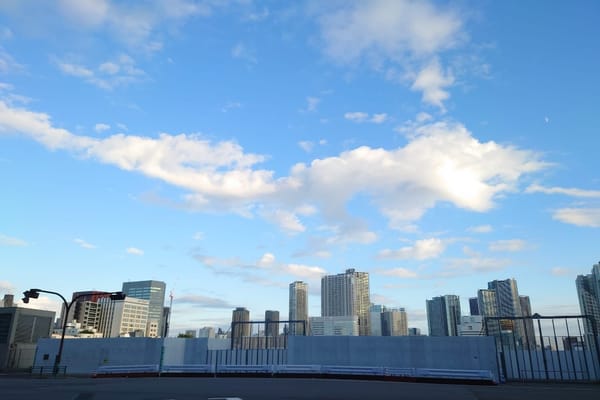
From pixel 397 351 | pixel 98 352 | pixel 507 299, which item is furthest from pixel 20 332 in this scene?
pixel 507 299

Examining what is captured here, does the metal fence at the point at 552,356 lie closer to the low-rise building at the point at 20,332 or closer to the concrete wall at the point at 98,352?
the concrete wall at the point at 98,352

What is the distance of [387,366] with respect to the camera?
Answer: 94.9 feet

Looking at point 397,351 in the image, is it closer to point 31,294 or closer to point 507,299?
point 31,294

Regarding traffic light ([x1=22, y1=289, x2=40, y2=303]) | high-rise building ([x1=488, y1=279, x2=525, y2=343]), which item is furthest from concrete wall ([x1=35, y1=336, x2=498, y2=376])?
high-rise building ([x1=488, y1=279, x2=525, y2=343])

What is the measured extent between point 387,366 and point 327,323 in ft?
568

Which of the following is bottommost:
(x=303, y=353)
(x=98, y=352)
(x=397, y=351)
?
(x=98, y=352)

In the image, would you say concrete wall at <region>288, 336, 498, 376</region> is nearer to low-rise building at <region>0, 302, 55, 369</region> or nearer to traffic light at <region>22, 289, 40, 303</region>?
traffic light at <region>22, 289, 40, 303</region>

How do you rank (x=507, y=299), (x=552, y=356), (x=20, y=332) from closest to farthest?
Result: (x=552, y=356)
(x=20, y=332)
(x=507, y=299)

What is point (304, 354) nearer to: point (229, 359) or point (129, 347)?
point (229, 359)

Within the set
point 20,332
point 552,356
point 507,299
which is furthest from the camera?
point 507,299

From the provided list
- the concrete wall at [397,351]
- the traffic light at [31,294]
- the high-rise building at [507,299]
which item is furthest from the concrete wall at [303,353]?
the high-rise building at [507,299]

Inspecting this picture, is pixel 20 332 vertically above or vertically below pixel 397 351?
above

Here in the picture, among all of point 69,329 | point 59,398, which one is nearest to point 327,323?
point 69,329

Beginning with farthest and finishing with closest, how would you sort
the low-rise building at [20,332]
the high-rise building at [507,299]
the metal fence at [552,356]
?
the high-rise building at [507,299]
the low-rise building at [20,332]
the metal fence at [552,356]
